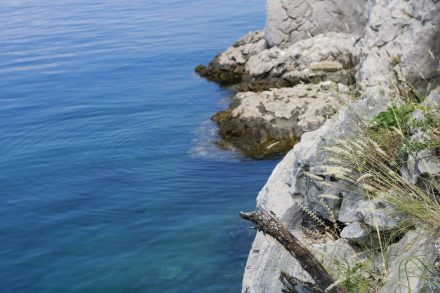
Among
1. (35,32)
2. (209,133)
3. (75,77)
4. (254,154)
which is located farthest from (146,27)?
(254,154)

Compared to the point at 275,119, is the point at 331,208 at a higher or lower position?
higher

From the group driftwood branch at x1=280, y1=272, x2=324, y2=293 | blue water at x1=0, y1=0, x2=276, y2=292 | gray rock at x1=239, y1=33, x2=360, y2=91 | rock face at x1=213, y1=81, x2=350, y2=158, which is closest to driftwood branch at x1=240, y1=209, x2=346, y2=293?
driftwood branch at x1=280, y1=272, x2=324, y2=293

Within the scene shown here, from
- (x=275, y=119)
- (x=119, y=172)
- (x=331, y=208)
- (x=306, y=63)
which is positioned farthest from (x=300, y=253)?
(x=306, y=63)

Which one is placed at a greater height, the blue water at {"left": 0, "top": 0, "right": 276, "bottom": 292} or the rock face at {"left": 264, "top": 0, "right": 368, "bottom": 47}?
the rock face at {"left": 264, "top": 0, "right": 368, "bottom": 47}

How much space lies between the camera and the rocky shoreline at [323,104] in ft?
25.1

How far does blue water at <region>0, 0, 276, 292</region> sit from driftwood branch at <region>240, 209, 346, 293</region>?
707cm

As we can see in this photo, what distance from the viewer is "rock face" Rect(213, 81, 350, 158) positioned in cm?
2230

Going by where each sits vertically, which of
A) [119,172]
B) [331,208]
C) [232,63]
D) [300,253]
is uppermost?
[300,253]

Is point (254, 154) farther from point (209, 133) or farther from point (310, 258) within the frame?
point (310, 258)

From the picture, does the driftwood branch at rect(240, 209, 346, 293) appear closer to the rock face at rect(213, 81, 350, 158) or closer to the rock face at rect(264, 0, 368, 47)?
the rock face at rect(213, 81, 350, 158)

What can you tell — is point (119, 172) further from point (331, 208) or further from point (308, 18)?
point (308, 18)

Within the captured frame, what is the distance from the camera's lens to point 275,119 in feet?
75.6

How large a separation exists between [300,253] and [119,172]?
49.1 ft

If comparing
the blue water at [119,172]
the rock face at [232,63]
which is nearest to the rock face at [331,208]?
the blue water at [119,172]
